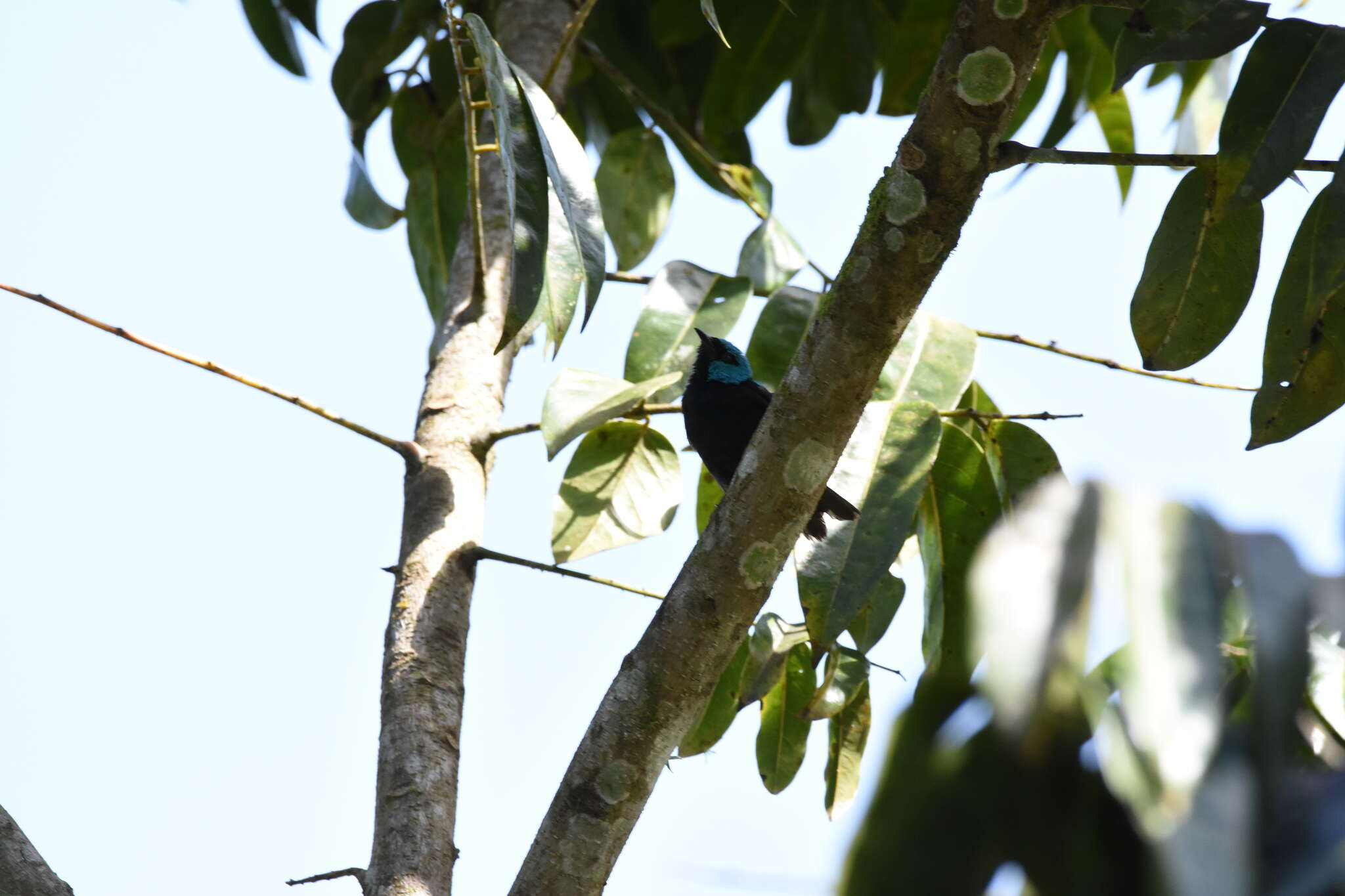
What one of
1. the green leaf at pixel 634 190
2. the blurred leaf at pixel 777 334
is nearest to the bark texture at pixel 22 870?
the blurred leaf at pixel 777 334

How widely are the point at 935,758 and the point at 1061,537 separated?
204 millimetres

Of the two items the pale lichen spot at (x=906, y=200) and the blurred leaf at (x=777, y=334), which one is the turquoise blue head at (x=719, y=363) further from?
the pale lichen spot at (x=906, y=200)

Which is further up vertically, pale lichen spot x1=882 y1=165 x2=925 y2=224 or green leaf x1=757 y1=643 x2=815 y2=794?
pale lichen spot x1=882 y1=165 x2=925 y2=224

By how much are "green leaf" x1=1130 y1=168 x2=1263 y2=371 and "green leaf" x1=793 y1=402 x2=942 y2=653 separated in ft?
1.42

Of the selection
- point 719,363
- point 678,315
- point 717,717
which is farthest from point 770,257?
point 717,717

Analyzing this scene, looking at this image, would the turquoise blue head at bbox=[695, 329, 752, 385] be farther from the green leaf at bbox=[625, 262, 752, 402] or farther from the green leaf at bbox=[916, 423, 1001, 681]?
the green leaf at bbox=[916, 423, 1001, 681]

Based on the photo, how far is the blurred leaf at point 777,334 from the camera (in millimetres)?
2623

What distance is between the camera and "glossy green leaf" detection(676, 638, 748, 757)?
7.97ft

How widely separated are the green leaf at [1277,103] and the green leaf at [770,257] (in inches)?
49.2

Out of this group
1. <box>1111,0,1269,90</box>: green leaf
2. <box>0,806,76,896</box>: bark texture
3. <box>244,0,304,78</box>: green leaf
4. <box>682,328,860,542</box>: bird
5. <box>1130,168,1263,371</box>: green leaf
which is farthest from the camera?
<box>244,0,304,78</box>: green leaf

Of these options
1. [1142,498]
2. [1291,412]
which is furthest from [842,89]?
[1142,498]

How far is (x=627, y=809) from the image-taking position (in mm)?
1729

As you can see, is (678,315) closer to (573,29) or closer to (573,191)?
(573,29)

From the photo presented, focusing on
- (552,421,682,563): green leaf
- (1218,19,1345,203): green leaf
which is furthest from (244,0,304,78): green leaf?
(1218,19,1345,203): green leaf
